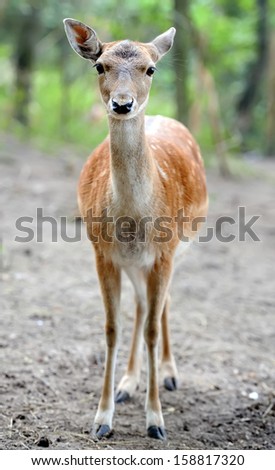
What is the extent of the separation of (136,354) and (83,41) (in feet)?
6.43

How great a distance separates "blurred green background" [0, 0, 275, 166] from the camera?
10.1 meters

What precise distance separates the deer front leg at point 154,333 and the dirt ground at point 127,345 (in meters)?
0.09

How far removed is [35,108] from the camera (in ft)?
45.1

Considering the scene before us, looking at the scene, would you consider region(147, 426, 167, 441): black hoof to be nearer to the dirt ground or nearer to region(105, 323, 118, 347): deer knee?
the dirt ground

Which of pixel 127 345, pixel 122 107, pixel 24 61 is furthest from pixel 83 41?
pixel 24 61

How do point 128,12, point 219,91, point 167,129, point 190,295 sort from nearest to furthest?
point 167,129
point 190,295
point 128,12
point 219,91

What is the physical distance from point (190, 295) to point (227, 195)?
383 centimetres

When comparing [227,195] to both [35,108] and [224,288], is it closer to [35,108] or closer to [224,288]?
[224,288]

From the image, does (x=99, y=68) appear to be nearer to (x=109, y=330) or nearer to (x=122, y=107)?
(x=122, y=107)

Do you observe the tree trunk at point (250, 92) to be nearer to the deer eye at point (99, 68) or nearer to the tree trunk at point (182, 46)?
the tree trunk at point (182, 46)

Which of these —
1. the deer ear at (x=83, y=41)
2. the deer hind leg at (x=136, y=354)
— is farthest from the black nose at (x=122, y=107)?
the deer hind leg at (x=136, y=354)
